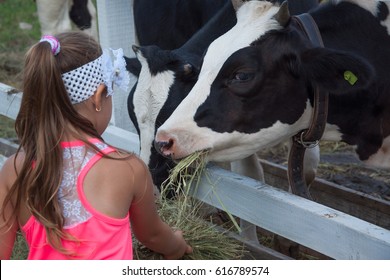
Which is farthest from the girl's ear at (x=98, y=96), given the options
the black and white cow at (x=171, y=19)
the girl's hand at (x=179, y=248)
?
the black and white cow at (x=171, y=19)

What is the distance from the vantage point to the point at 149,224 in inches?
119

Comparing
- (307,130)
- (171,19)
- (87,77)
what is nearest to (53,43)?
(87,77)

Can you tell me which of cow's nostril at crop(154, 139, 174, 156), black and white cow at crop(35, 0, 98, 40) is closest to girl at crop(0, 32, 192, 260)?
cow's nostril at crop(154, 139, 174, 156)

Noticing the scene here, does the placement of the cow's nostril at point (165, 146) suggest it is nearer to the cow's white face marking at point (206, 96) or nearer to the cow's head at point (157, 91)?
the cow's white face marking at point (206, 96)

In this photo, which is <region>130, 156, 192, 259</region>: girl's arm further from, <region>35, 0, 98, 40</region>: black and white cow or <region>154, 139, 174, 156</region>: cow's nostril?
<region>35, 0, 98, 40</region>: black and white cow

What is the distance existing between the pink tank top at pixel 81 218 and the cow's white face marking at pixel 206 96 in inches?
34.6

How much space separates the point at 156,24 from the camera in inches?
226

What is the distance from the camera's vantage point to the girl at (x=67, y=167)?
2.72m

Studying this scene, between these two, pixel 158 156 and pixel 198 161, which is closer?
pixel 198 161

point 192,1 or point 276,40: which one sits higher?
point 276,40

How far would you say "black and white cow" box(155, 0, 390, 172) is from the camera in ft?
11.9

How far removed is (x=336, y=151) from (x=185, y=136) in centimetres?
323
